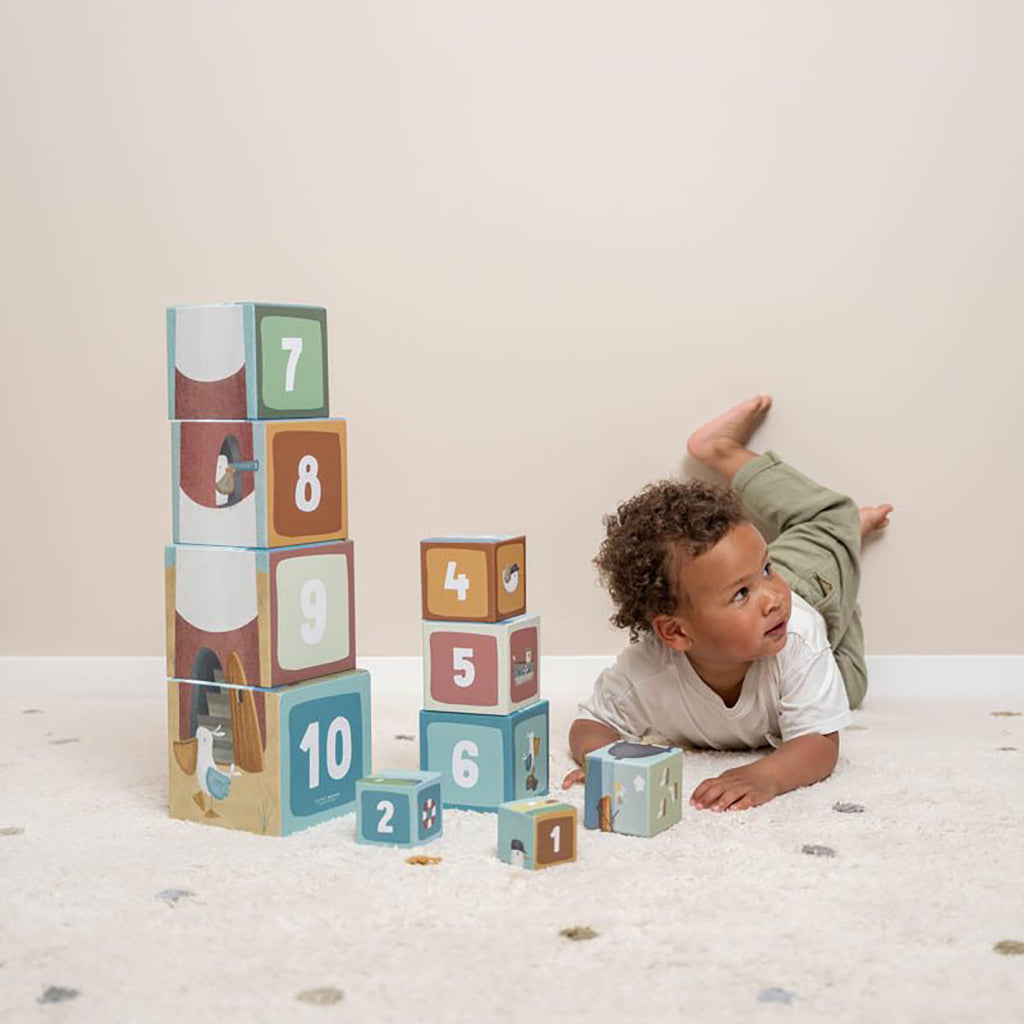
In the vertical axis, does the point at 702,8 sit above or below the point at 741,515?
above

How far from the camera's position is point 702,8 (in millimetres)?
1889

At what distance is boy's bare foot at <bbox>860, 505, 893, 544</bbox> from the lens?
1.91 meters

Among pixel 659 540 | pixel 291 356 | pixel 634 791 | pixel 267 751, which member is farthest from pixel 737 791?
pixel 291 356

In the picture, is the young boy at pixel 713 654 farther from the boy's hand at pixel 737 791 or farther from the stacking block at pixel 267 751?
the stacking block at pixel 267 751

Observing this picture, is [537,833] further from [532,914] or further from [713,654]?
[713,654]

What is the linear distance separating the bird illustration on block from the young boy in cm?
37

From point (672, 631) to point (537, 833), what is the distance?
1.33ft

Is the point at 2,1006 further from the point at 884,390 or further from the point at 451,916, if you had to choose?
the point at 884,390

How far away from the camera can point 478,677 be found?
4.51 ft

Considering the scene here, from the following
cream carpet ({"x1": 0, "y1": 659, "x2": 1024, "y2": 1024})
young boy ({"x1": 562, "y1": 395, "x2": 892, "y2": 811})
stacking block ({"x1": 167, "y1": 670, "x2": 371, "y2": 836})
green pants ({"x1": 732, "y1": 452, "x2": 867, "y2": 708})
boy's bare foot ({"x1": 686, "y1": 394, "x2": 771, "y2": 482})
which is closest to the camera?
cream carpet ({"x1": 0, "y1": 659, "x2": 1024, "y2": 1024})

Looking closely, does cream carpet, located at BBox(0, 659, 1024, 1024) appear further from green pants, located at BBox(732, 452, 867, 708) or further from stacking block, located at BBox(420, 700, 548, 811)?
green pants, located at BBox(732, 452, 867, 708)

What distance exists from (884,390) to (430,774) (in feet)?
3.17

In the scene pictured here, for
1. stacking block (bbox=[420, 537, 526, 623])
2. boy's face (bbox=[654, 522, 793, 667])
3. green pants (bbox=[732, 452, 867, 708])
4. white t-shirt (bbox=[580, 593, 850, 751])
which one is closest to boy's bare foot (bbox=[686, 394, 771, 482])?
green pants (bbox=[732, 452, 867, 708])

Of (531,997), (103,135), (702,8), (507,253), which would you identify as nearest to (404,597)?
(507,253)
